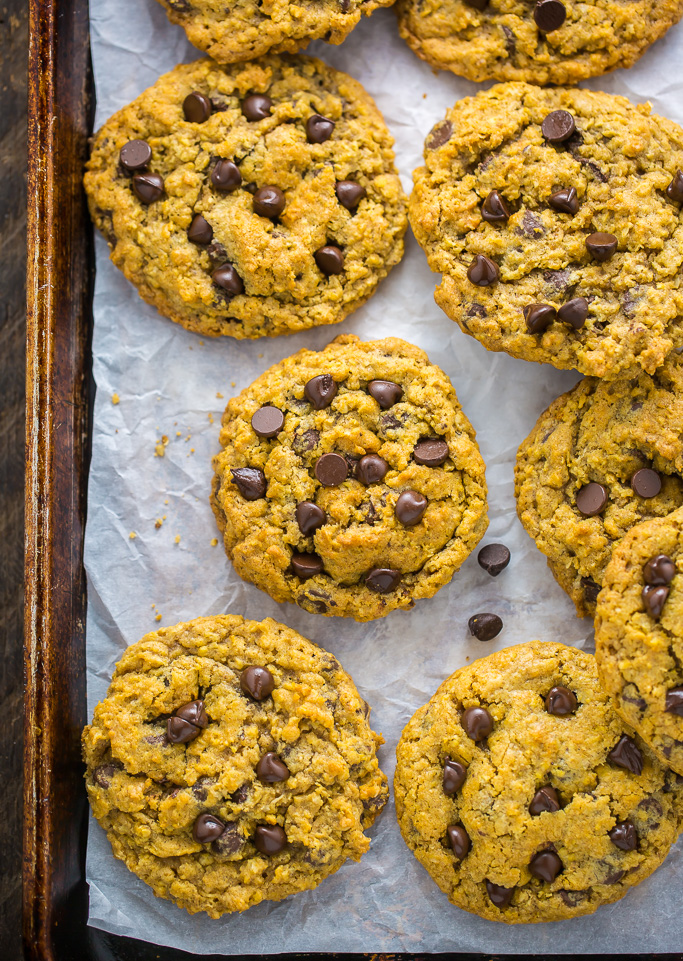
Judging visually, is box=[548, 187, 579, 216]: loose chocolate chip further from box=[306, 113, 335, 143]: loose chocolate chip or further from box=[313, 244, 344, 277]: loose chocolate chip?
box=[306, 113, 335, 143]: loose chocolate chip

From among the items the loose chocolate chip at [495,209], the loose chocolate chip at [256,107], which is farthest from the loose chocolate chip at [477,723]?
the loose chocolate chip at [256,107]

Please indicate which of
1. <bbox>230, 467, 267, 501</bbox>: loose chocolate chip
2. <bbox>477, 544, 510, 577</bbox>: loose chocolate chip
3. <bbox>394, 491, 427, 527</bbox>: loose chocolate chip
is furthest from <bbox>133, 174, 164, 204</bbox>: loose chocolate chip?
<bbox>477, 544, 510, 577</bbox>: loose chocolate chip

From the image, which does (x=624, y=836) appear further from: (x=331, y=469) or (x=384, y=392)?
(x=384, y=392)

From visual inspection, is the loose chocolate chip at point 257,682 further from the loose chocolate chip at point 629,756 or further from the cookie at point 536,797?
the loose chocolate chip at point 629,756

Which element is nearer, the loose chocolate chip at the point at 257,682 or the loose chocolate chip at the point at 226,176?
the loose chocolate chip at the point at 257,682

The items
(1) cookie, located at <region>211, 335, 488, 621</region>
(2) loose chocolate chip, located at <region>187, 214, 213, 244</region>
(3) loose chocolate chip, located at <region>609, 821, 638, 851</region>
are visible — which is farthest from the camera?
(2) loose chocolate chip, located at <region>187, 214, 213, 244</region>

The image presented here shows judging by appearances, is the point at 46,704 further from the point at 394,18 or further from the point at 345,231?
the point at 394,18
